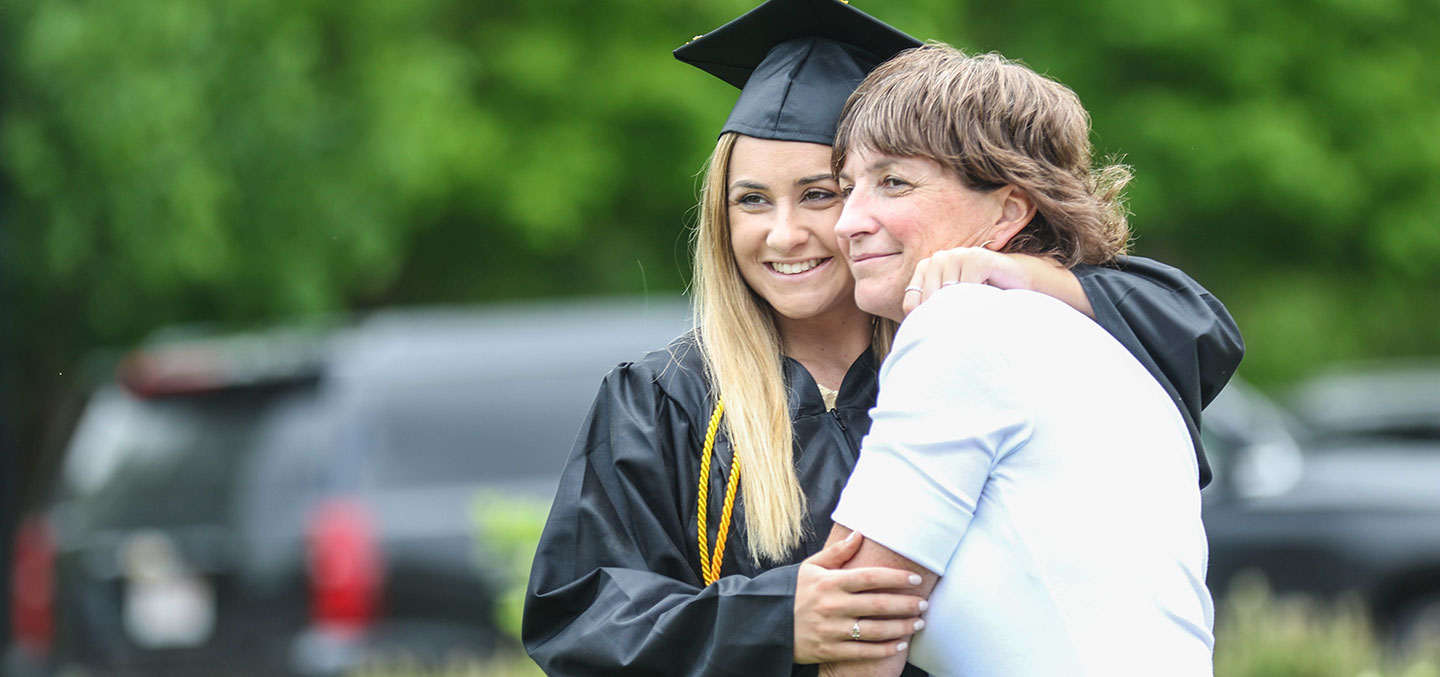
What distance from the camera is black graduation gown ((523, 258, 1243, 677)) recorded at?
7.45ft

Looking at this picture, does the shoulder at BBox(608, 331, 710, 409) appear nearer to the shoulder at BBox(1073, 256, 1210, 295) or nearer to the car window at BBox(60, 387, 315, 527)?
the shoulder at BBox(1073, 256, 1210, 295)

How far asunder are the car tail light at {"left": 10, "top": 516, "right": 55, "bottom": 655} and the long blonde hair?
16.9 feet

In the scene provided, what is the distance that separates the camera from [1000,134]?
2289 mm

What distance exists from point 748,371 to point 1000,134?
587 mm

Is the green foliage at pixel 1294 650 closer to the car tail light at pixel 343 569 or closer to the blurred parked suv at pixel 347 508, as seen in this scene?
the blurred parked suv at pixel 347 508

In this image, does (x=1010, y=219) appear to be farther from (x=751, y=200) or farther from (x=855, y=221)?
(x=751, y=200)

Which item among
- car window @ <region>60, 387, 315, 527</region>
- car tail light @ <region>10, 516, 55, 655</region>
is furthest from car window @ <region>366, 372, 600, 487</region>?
car tail light @ <region>10, 516, 55, 655</region>

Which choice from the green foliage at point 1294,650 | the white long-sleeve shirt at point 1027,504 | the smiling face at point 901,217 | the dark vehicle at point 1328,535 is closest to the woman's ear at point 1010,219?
the smiling face at point 901,217

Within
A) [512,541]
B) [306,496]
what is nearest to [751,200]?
[512,541]

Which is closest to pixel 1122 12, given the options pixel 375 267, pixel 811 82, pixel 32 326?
pixel 375 267

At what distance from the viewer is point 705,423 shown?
2543mm

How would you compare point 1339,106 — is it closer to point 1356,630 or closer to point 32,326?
point 1356,630

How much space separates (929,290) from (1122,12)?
416 inches

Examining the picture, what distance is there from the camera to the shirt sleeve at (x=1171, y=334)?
2301 mm
